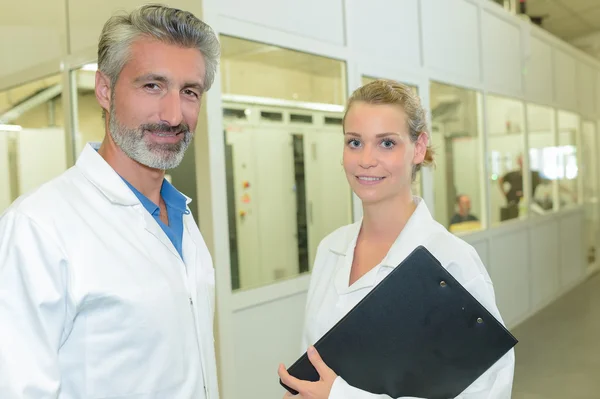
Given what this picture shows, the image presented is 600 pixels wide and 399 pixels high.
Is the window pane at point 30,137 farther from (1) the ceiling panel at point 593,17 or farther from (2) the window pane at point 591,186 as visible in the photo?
(1) the ceiling panel at point 593,17

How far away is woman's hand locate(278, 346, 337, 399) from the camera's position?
4.06 ft

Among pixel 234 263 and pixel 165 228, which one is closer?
pixel 165 228

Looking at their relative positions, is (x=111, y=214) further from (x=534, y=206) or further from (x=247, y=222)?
(x=534, y=206)

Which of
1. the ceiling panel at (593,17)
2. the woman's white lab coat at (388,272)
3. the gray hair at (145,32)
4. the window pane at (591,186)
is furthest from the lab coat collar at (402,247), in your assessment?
the ceiling panel at (593,17)

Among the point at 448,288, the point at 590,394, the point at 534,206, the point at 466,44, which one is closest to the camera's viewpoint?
the point at 448,288

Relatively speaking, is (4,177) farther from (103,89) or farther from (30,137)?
(103,89)

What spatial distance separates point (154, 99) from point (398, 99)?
26.0 inches

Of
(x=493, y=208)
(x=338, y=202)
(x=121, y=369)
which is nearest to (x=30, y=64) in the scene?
(x=338, y=202)

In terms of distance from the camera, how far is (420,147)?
1.63m

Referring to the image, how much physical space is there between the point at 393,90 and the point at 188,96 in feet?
1.88

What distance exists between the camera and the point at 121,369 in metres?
1.22

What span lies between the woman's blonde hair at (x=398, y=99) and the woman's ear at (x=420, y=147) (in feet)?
0.05

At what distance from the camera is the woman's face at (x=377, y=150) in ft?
5.01

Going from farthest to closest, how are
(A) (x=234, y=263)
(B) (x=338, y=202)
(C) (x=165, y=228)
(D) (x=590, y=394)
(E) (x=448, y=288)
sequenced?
1. (D) (x=590, y=394)
2. (B) (x=338, y=202)
3. (A) (x=234, y=263)
4. (C) (x=165, y=228)
5. (E) (x=448, y=288)
